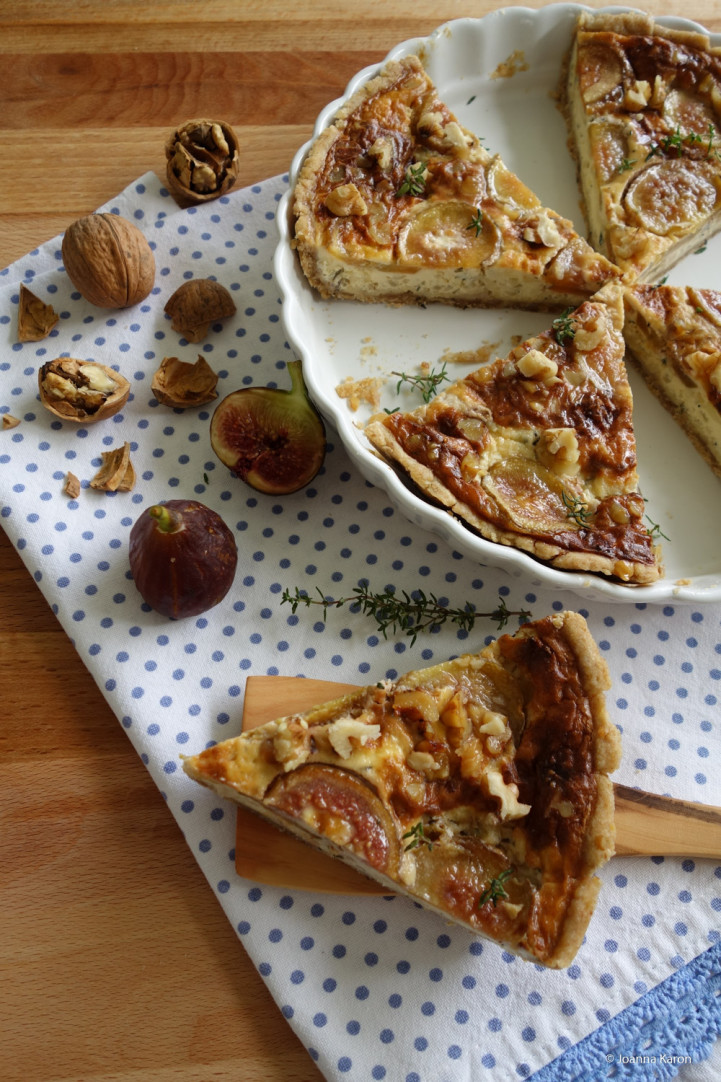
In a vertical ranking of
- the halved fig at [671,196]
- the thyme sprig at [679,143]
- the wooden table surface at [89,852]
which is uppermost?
the thyme sprig at [679,143]

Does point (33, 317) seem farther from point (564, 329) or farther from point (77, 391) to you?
point (564, 329)

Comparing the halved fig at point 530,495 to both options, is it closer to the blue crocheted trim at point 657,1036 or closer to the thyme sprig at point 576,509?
the thyme sprig at point 576,509

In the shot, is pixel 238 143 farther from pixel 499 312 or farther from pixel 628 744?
pixel 628 744

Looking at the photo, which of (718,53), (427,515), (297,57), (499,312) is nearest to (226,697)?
(427,515)

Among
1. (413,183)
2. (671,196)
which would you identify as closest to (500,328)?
(413,183)

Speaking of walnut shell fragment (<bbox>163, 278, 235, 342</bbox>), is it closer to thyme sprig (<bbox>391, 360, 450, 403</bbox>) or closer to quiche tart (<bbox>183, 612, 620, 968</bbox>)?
thyme sprig (<bbox>391, 360, 450, 403</bbox>)

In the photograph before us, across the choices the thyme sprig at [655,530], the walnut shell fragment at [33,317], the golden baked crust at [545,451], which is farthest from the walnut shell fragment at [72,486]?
the thyme sprig at [655,530]
